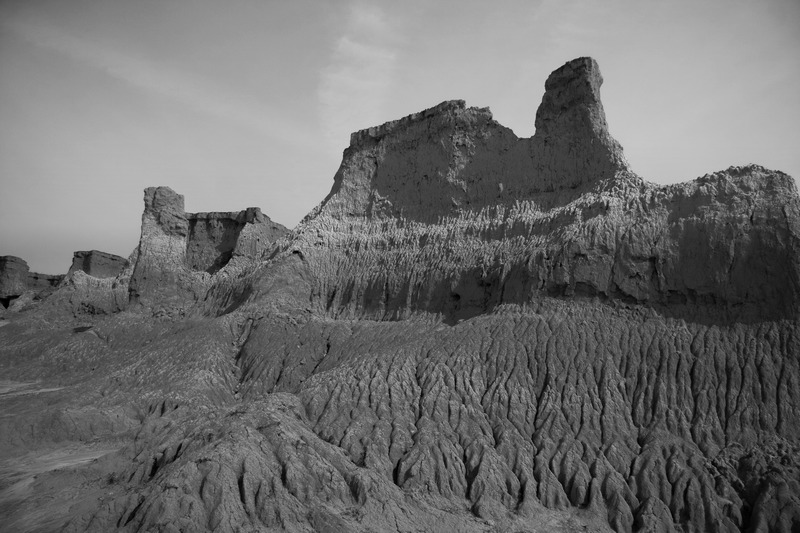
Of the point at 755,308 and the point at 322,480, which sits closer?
the point at 322,480

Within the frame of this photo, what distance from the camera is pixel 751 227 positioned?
27.8 meters

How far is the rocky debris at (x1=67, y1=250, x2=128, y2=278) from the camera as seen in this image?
→ 70750 millimetres

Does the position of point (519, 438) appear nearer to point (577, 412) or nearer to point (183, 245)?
point (577, 412)

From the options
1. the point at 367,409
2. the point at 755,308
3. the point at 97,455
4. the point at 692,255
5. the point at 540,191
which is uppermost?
the point at 540,191

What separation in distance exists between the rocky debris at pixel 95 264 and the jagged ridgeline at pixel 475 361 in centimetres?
2479

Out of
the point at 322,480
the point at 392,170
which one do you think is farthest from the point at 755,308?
the point at 392,170

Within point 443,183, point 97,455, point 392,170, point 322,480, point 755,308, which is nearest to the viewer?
point 322,480

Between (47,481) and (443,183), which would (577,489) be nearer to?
(47,481)

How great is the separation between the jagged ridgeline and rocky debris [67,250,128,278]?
24790mm

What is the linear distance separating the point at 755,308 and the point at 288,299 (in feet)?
88.4

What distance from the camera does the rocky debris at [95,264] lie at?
70.8 meters

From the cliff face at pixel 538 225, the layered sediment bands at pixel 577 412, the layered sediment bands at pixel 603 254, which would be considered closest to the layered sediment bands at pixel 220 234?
the cliff face at pixel 538 225

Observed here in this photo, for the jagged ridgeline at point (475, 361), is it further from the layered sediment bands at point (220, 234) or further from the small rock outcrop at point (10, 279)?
the small rock outcrop at point (10, 279)

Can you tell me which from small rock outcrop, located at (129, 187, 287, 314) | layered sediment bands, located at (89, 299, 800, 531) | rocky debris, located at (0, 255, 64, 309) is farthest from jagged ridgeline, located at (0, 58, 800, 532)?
rocky debris, located at (0, 255, 64, 309)
